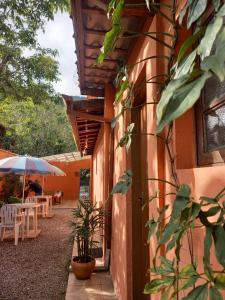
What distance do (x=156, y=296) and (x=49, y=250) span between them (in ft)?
16.7

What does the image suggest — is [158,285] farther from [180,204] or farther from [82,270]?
[82,270]

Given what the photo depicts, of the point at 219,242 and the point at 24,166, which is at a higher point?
the point at 24,166

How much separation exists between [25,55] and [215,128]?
13011mm

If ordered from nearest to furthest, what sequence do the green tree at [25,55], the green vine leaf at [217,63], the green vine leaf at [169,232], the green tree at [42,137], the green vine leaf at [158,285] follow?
1. the green vine leaf at [217,63]
2. the green vine leaf at [169,232]
3. the green vine leaf at [158,285]
4. the green tree at [25,55]
5. the green tree at [42,137]

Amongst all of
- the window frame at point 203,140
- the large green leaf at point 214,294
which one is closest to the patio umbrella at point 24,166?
the window frame at point 203,140

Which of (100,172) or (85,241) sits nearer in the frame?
(85,241)

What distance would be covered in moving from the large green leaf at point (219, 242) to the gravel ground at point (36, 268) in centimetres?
395

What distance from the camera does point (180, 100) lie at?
542mm

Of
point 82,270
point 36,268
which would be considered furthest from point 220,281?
point 36,268

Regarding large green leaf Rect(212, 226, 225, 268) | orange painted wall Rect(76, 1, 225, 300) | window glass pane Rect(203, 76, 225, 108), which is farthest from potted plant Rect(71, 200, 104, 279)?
large green leaf Rect(212, 226, 225, 268)

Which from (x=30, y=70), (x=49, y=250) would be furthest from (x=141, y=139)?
(x=30, y=70)

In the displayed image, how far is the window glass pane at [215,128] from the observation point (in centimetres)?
140

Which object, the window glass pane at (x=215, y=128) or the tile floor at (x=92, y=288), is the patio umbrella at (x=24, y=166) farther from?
the window glass pane at (x=215, y=128)

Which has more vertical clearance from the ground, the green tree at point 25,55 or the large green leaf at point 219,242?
the green tree at point 25,55
